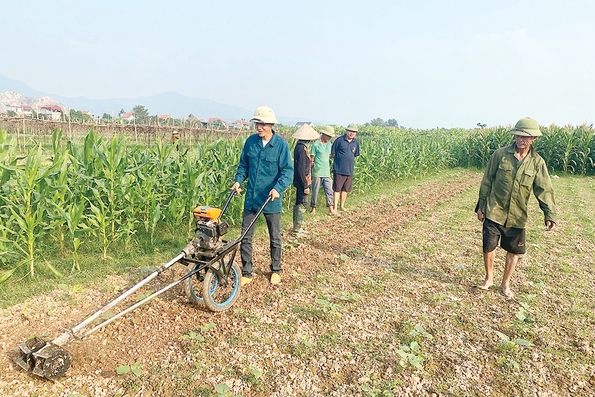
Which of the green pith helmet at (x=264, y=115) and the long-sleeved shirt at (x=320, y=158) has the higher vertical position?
the green pith helmet at (x=264, y=115)

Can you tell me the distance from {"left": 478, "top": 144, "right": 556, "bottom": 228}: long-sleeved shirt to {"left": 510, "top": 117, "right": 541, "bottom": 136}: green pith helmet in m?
0.32

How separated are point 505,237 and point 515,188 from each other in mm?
643

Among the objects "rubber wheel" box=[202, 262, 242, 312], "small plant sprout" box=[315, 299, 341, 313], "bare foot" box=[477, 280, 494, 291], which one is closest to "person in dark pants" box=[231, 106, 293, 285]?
"rubber wheel" box=[202, 262, 242, 312]

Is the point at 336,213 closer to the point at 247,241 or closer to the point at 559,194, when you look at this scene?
the point at 247,241

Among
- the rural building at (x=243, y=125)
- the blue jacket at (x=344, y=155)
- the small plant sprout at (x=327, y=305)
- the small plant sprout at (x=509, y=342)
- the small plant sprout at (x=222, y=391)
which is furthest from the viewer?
the rural building at (x=243, y=125)

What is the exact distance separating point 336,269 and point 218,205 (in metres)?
2.68

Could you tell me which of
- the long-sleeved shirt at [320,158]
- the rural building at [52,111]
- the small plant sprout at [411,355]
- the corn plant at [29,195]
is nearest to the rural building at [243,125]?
the long-sleeved shirt at [320,158]

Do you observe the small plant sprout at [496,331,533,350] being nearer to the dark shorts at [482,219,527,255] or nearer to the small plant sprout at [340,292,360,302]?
the dark shorts at [482,219,527,255]

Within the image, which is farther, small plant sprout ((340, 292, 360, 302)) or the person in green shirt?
the person in green shirt

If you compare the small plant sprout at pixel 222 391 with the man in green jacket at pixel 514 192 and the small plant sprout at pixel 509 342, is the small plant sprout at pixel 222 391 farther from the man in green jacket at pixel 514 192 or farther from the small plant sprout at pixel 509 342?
the man in green jacket at pixel 514 192

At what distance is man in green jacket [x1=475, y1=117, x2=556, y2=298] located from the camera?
479cm

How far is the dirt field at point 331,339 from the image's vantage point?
3.23 meters

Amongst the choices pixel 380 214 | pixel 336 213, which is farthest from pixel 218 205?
pixel 380 214

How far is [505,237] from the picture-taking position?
16.4 feet
